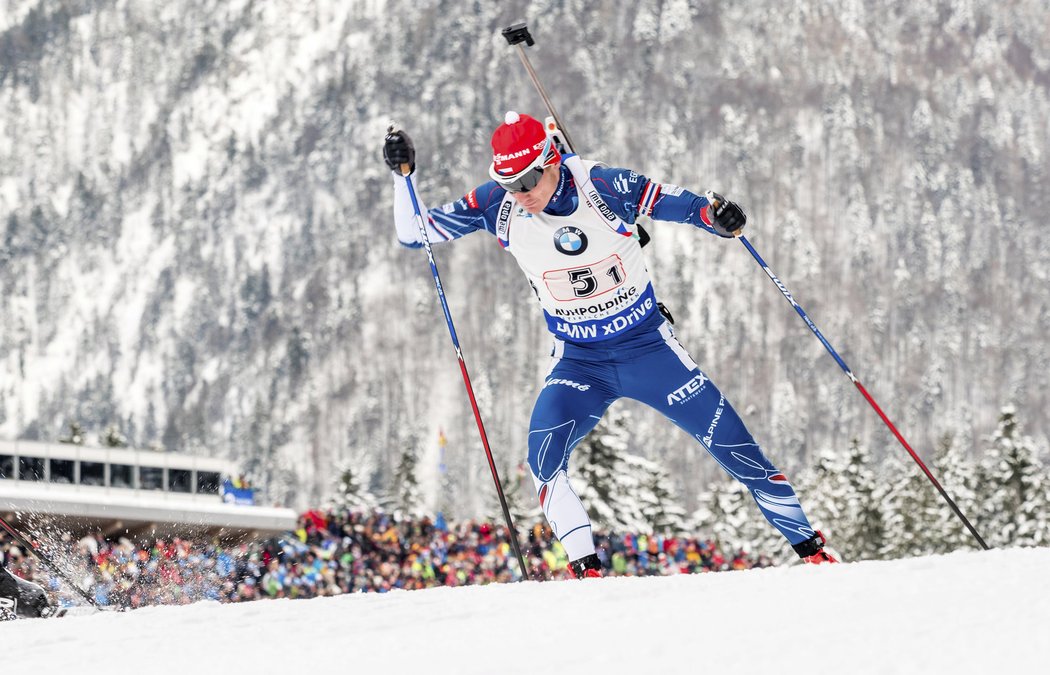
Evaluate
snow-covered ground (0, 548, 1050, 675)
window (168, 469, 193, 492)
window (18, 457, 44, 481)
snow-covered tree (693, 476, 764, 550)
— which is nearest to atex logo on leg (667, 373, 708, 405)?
snow-covered ground (0, 548, 1050, 675)

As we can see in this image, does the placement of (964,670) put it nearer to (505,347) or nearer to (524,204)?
(524,204)

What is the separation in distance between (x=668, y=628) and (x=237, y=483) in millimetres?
23535

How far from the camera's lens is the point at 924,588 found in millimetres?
3594

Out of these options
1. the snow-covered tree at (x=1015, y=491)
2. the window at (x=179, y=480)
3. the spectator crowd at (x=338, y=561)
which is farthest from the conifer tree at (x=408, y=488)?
the spectator crowd at (x=338, y=561)

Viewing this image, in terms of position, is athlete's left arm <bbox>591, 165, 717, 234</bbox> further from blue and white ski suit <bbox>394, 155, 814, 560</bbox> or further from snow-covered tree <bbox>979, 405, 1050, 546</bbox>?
snow-covered tree <bbox>979, 405, 1050, 546</bbox>

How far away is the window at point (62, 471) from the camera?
1107 inches

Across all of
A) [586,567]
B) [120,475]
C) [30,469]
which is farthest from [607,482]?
[586,567]

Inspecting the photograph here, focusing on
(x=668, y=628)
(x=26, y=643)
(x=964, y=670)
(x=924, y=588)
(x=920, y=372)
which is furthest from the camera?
(x=920, y=372)

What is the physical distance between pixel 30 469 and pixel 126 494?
81.0 inches

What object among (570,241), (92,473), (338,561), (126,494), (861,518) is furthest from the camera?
(861,518)

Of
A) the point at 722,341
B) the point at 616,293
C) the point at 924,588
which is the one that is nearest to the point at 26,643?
the point at 924,588

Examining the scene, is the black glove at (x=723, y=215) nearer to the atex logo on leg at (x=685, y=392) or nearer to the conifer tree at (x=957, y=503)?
the atex logo on leg at (x=685, y=392)

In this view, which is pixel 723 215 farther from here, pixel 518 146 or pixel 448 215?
pixel 448 215

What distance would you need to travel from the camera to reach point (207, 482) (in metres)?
31.3
